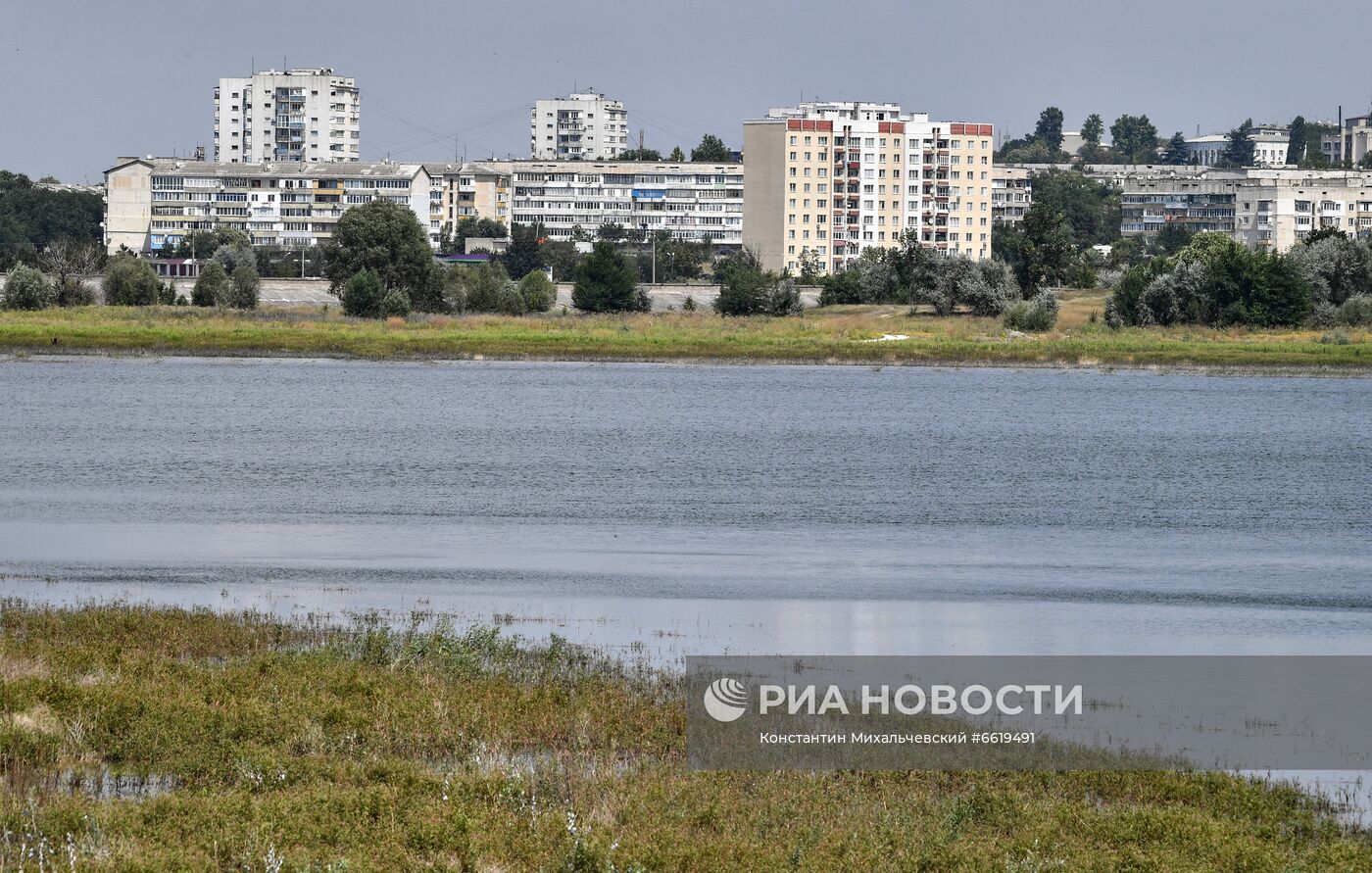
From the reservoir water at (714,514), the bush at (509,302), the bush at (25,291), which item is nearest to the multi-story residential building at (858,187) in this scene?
the bush at (509,302)

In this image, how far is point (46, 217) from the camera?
629ft

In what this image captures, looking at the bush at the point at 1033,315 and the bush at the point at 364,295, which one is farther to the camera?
the bush at the point at 364,295

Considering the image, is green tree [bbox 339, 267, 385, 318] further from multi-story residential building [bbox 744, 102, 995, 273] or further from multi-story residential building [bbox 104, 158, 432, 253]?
multi-story residential building [bbox 104, 158, 432, 253]

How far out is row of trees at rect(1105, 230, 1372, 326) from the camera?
316 ft

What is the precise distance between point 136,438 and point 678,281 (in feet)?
350

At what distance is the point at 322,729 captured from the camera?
14.2 metres

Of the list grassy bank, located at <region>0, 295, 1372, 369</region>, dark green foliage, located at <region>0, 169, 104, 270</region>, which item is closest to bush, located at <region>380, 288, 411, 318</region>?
grassy bank, located at <region>0, 295, 1372, 369</region>

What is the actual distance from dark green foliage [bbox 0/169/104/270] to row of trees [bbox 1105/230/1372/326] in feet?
416

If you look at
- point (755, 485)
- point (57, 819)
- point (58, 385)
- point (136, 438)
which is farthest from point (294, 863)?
point (58, 385)

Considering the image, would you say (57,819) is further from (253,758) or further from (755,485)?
(755,485)

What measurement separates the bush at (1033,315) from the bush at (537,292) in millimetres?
31333

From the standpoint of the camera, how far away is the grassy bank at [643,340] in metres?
86.4

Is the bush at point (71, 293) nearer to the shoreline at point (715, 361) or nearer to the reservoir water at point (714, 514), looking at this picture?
the shoreline at point (715, 361)

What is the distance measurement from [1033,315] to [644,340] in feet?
77.5
